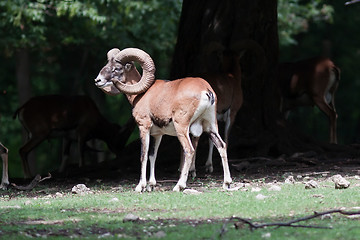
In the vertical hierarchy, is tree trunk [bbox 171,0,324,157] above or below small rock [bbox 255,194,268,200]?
above

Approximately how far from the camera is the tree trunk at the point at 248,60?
16.2 meters

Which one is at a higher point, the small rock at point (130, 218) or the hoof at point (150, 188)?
the small rock at point (130, 218)

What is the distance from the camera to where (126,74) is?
41.1 ft

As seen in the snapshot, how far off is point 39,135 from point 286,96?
647 cm

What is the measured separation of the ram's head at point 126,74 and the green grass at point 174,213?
1.77 meters

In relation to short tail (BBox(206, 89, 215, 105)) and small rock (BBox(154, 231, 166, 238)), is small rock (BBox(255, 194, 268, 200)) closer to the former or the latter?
short tail (BBox(206, 89, 215, 105))

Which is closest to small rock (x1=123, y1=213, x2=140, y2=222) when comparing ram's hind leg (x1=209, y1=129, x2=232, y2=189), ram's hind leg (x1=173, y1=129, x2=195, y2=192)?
ram's hind leg (x1=173, y1=129, x2=195, y2=192)

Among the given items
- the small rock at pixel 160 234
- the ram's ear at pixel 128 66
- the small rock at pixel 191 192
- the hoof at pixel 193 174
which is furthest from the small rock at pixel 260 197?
the ram's ear at pixel 128 66

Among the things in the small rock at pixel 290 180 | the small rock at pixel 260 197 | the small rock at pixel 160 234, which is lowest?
the small rock at pixel 290 180

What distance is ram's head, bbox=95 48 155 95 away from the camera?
12.1 m

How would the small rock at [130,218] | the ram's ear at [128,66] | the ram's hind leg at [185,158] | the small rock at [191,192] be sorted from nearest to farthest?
the small rock at [130,218] < the small rock at [191,192] < the ram's hind leg at [185,158] < the ram's ear at [128,66]

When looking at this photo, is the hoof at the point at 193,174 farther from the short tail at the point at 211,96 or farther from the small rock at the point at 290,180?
the short tail at the point at 211,96

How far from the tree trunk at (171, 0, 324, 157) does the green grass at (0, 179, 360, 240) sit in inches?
177

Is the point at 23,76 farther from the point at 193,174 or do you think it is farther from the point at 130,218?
the point at 130,218
